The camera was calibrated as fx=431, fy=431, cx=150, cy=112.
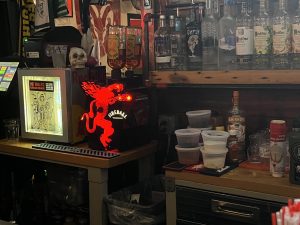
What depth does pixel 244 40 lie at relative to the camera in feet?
6.32

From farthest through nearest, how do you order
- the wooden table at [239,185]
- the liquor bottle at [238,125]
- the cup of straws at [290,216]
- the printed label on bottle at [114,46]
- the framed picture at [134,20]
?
the framed picture at [134,20]
the printed label on bottle at [114,46]
the liquor bottle at [238,125]
the wooden table at [239,185]
the cup of straws at [290,216]

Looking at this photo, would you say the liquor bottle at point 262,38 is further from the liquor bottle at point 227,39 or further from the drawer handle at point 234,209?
the drawer handle at point 234,209

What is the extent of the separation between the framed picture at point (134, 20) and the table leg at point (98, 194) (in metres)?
1.07

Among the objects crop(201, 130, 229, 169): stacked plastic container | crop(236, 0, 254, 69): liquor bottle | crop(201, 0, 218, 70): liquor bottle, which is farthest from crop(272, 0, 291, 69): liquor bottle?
crop(201, 130, 229, 169): stacked plastic container

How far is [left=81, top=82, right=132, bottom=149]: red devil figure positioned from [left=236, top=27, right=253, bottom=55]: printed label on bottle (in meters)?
0.66

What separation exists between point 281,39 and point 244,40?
0.16 meters

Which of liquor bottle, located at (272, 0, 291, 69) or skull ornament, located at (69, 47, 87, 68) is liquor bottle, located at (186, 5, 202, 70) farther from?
skull ornament, located at (69, 47, 87, 68)

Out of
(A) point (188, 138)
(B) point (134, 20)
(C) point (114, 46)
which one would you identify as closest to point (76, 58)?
(C) point (114, 46)

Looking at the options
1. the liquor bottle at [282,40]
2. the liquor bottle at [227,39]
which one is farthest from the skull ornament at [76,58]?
the liquor bottle at [282,40]

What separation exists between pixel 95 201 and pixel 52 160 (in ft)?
1.21

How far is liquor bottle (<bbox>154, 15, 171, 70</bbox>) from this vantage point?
2.24 metres

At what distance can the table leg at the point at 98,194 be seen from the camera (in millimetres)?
2213

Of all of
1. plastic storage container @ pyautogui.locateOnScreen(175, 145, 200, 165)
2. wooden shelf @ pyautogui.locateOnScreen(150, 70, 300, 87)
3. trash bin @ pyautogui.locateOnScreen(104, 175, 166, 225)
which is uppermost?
wooden shelf @ pyautogui.locateOnScreen(150, 70, 300, 87)

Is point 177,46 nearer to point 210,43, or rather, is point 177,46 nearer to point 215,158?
point 210,43
